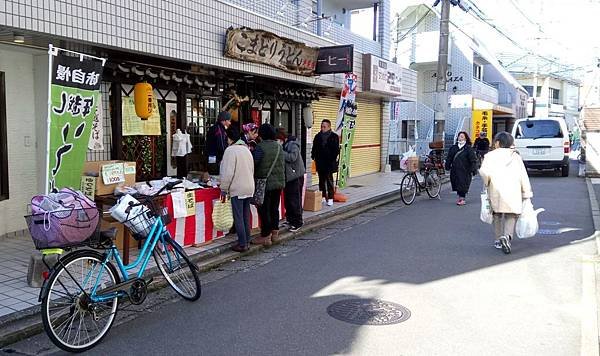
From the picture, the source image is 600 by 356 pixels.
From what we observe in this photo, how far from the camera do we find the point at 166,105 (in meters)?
9.62

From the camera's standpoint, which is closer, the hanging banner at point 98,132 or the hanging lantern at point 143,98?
the hanging banner at point 98,132

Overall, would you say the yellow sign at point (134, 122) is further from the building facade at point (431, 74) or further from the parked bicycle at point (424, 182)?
the building facade at point (431, 74)

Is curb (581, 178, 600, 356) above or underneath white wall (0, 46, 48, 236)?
underneath

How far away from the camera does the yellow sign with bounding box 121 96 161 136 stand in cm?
858

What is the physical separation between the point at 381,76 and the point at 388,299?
1098 cm

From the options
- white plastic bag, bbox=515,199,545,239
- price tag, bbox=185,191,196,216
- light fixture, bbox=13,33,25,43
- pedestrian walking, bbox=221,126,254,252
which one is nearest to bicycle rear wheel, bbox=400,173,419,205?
white plastic bag, bbox=515,199,545,239

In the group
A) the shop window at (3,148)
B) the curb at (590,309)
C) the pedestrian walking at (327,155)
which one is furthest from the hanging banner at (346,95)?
the shop window at (3,148)

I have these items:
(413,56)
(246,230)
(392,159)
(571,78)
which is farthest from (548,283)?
(571,78)

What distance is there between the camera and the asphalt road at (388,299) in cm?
437

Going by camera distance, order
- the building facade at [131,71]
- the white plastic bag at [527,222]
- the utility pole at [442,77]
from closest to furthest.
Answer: the building facade at [131,71] < the white plastic bag at [527,222] < the utility pole at [442,77]

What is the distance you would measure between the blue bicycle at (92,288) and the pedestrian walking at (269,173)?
2.67m

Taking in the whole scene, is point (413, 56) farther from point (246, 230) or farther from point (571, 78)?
point (571, 78)

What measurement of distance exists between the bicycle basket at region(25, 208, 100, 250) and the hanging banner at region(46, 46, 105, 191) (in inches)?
58.4

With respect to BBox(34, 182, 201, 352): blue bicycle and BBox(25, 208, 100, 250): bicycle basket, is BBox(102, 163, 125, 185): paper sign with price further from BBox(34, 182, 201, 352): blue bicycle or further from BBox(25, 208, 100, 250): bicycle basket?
BBox(25, 208, 100, 250): bicycle basket
